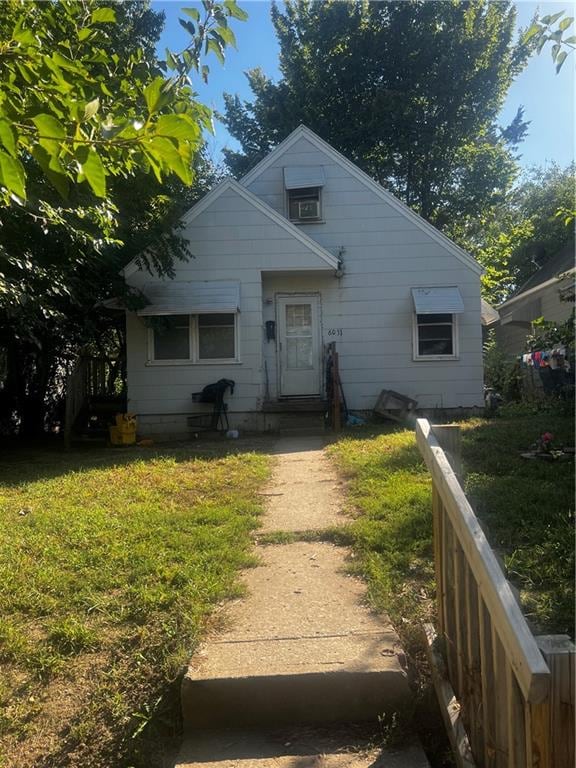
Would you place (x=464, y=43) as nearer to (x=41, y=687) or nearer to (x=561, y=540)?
(x=561, y=540)

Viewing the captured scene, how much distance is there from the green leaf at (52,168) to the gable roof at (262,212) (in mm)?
9433

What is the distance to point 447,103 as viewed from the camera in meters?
20.6

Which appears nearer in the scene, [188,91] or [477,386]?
[188,91]

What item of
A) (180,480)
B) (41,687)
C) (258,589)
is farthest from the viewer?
(180,480)

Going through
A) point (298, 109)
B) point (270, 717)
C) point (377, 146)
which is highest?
point (298, 109)

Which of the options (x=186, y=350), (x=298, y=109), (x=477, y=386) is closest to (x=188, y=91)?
(x=186, y=350)

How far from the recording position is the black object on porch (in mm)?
10945

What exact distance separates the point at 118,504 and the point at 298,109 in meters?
19.1

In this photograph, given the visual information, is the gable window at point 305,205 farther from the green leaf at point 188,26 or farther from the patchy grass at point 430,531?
the green leaf at point 188,26

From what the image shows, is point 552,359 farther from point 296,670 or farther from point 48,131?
point 48,131

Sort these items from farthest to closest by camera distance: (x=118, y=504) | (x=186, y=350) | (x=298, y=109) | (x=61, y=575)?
(x=298, y=109) < (x=186, y=350) < (x=118, y=504) < (x=61, y=575)

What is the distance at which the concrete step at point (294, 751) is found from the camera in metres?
2.31

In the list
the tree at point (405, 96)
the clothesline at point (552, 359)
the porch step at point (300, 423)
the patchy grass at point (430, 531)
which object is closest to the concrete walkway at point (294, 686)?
the patchy grass at point (430, 531)

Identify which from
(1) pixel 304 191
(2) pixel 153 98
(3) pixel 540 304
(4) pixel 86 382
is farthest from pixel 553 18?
(3) pixel 540 304
